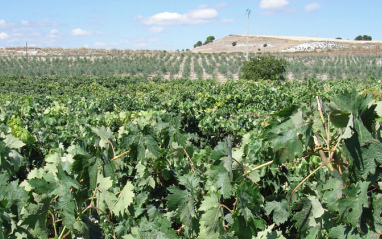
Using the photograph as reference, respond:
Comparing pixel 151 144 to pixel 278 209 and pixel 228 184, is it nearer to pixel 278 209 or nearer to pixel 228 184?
pixel 228 184

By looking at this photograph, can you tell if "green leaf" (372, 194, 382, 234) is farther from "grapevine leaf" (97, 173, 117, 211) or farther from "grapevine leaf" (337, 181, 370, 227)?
"grapevine leaf" (97, 173, 117, 211)

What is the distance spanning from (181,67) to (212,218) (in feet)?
134

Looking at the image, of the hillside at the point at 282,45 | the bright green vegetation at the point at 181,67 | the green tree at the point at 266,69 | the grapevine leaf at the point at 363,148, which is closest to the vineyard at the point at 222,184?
the grapevine leaf at the point at 363,148

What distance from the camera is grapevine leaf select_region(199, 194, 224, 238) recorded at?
1519 mm

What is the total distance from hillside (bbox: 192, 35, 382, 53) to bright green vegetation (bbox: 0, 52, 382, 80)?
19.4 m

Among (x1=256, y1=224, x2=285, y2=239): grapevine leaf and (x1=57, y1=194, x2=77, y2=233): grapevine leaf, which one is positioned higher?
(x1=57, y1=194, x2=77, y2=233): grapevine leaf

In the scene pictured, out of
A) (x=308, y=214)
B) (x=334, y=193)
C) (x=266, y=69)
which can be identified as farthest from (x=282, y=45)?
(x=334, y=193)

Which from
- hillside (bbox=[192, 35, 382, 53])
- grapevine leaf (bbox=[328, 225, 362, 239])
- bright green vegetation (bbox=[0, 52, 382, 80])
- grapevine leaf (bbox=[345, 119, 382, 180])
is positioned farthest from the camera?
hillside (bbox=[192, 35, 382, 53])

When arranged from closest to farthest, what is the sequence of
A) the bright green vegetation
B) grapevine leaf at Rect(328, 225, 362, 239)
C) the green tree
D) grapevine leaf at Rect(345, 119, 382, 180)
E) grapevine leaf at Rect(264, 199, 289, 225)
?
grapevine leaf at Rect(345, 119, 382, 180)
grapevine leaf at Rect(328, 225, 362, 239)
grapevine leaf at Rect(264, 199, 289, 225)
the green tree
the bright green vegetation

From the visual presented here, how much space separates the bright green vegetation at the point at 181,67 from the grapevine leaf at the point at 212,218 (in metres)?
31.4

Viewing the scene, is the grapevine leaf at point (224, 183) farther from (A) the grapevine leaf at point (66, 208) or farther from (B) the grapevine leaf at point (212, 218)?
(A) the grapevine leaf at point (66, 208)

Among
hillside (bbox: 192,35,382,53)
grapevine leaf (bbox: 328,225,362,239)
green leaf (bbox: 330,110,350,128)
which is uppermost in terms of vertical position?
hillside (bbox: 192,35,382,53)

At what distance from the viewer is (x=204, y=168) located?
2230mm

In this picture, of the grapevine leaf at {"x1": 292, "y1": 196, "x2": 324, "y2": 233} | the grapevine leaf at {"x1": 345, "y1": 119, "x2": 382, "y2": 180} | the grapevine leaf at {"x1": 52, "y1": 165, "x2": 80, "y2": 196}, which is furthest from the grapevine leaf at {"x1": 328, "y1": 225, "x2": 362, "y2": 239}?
the grapevine leaf at {"x1": 52, "y1": 165, "x2": 80, "y2": 196}
